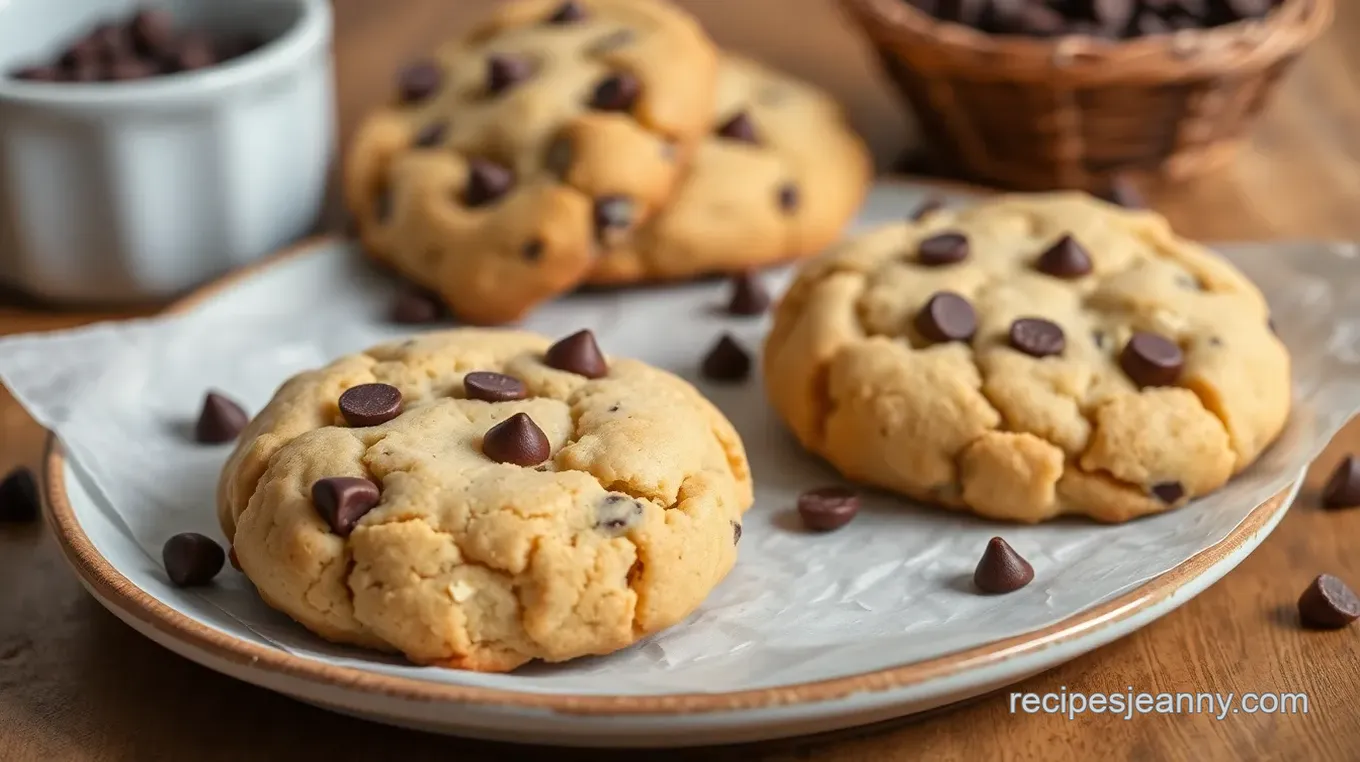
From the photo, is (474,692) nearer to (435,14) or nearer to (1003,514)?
(1003,514)

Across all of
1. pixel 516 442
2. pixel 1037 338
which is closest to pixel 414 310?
pixel 516 442

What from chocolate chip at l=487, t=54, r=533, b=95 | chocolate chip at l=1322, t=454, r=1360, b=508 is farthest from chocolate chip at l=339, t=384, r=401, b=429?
chocolate chip at l=1322, t=454, r=1360, b=508

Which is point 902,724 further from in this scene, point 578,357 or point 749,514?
point 578,357

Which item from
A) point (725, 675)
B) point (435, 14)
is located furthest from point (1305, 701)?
point (435, 14)

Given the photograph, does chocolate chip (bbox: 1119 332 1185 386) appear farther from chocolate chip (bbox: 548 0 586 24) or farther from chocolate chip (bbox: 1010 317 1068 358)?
chocolate chip (bbox: 548 0 586 24)

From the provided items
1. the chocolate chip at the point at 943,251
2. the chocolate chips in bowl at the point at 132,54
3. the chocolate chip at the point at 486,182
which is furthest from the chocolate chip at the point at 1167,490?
the chocolate chips in bowl at the point at 132,54

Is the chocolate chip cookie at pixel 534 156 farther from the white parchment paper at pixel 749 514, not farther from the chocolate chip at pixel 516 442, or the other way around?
the chocolate chip at pixel 516 442
